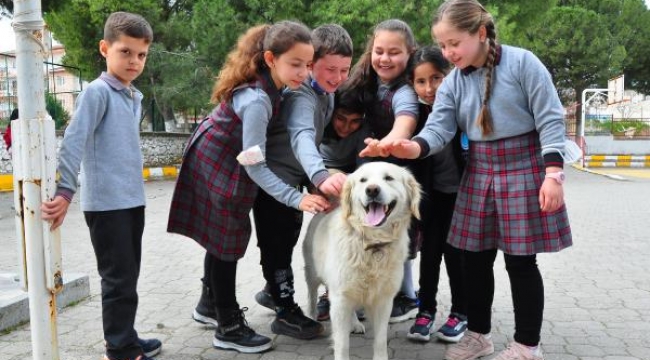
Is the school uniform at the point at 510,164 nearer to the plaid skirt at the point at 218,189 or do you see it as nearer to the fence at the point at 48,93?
the plaid skirt at the point at 218,189

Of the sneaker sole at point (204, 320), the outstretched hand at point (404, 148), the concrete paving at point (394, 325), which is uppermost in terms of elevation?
the outstretched hand at point (404, 148)

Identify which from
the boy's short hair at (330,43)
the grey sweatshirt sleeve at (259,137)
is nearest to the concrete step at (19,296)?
the grey sweatshirt sleeve at (259,137)

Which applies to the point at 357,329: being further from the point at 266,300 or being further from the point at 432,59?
the point at 432,59

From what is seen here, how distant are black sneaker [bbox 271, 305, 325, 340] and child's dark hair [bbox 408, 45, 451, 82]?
6.23 feet

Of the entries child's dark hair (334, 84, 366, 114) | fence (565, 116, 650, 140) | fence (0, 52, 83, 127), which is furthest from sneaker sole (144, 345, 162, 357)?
fence (565, 116, 650, 140)

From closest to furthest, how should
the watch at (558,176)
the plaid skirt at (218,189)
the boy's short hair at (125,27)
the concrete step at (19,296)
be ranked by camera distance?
the watch at (558,176)
the boy's short hair at (125,27)
the plaid skirt at (218,189)
the concrete step at (19,296)

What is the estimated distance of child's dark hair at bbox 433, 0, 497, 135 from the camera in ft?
10.2

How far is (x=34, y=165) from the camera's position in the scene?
2.52 meters

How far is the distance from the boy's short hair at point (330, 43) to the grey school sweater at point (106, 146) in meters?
1.22

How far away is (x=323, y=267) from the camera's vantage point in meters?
3.72

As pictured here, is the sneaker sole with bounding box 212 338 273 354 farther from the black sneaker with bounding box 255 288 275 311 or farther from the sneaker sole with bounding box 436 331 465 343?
the sneaker sole with bounding box 436 331 465 343

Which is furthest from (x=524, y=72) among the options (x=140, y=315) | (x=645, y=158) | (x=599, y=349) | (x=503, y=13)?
(x=645, y=158)

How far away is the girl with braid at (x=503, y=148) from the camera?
306 centimetres

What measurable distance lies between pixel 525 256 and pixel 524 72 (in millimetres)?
1042
